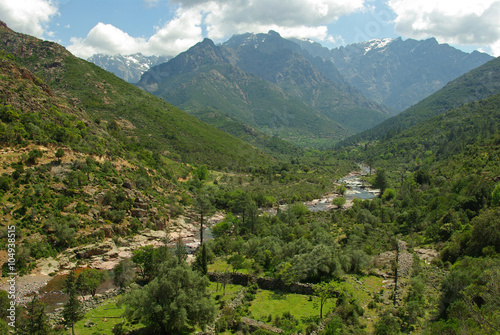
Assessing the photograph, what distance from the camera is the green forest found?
24.4 metres

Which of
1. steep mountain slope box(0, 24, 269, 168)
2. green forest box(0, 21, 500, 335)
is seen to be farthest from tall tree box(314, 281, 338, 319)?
steep mountain slope box(0, 24, 269, 168)

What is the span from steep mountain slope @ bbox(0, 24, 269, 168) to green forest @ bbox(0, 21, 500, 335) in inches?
868

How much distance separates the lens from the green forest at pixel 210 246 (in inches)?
960

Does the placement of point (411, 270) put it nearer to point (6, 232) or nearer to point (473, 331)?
point (473, 331)

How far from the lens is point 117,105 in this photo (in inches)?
4892

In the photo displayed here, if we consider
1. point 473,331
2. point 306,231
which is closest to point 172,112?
point 306,231

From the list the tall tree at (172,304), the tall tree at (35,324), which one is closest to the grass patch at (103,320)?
the tall tree at (172,304)

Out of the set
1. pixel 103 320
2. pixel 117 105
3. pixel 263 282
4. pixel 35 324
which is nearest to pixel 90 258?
pixel 103 320

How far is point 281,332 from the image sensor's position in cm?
2439

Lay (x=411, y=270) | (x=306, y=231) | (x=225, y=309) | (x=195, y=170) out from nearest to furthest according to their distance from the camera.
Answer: (x=225, y=309)
(x=411, y=270)
(x=306, y=231)
(x=195, y=170)

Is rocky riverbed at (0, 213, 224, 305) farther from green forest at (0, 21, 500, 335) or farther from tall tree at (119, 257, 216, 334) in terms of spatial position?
tall tree at (119, 257, 216, 334)

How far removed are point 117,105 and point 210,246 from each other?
9638cm

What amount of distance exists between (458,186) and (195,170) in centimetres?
7523

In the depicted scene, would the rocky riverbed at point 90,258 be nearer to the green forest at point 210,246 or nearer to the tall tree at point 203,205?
the green forest at point 210,246
